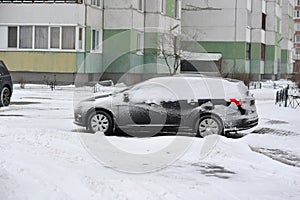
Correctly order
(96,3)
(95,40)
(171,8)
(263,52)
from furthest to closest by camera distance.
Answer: (263,52), (171,8), (95,40), (96,3)

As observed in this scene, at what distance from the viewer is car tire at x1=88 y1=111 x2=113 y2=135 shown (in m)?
13.8

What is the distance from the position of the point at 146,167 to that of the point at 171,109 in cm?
423

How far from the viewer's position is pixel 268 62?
2270 inches

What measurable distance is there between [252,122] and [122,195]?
7331mm

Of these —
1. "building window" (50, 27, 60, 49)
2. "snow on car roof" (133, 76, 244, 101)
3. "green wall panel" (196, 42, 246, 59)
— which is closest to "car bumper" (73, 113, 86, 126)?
"snow on car roof" (133, 76, 244, 101)

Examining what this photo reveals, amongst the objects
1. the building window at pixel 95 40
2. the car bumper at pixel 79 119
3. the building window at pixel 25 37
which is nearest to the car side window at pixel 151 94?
the car bumper at pixel 79 119

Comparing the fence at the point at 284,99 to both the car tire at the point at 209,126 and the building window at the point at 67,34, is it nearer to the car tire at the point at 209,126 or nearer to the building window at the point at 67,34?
the car tire at the point at 209,126

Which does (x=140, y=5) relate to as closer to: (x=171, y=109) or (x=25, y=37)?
(x=25, y=37)

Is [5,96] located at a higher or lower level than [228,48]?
lower

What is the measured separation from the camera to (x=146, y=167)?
938 cm

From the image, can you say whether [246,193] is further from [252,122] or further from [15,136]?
[252,122]

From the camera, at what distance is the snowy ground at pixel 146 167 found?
7391 mm

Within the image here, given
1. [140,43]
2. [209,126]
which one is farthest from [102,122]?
[140,43]

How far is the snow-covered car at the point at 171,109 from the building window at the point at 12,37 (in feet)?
61.8
